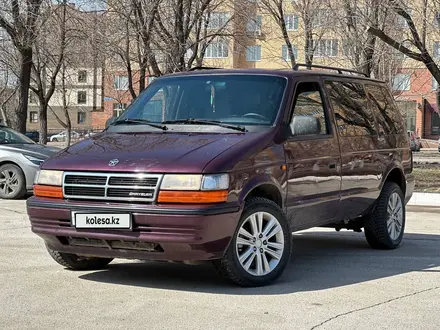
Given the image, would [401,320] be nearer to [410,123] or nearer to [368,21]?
[368,21]

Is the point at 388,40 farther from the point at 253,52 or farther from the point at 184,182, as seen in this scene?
the point at 184,182

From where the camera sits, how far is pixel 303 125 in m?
6.77

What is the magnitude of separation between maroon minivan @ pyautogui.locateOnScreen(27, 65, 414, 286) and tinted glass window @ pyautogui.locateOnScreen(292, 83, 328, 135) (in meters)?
0.01

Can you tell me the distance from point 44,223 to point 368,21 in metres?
12.1

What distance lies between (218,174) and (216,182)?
6cm

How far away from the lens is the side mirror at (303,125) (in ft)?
22.2

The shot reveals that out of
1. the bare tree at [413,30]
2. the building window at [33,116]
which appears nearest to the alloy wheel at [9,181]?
the bare tree at [413,30]

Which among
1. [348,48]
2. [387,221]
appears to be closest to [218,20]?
[348,48]

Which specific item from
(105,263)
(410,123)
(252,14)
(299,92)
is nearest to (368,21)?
(252,14)

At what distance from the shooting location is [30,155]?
1383 centimetres

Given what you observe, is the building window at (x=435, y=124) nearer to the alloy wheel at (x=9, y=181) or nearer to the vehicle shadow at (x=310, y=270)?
the alloy wheel at (x=9, y=181)

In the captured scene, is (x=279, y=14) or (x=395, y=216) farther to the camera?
(x=279, y=14)

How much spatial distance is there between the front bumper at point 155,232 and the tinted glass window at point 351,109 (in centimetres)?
217

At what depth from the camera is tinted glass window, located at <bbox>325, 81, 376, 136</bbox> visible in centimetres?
768
